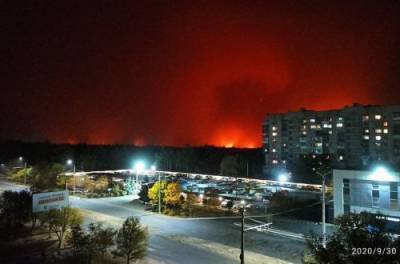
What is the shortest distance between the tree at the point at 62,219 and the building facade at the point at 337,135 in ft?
186

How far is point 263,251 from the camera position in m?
25.8

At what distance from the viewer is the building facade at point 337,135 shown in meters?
80.5

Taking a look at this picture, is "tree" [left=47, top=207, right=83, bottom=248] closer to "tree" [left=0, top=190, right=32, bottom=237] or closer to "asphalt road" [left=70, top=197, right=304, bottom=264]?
"tree" [left=0, top=190, right=32, bottom=237]

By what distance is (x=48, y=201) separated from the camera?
90.9 feet

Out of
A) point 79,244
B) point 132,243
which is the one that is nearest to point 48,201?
point 79,244

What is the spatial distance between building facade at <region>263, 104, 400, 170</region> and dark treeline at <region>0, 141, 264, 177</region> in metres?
8.89

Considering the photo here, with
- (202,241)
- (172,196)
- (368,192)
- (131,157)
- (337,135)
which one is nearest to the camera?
(202,241)

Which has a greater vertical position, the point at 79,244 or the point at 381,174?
the point at 381,174

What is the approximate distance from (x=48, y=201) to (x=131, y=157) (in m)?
107

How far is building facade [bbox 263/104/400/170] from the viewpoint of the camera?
80.5 m

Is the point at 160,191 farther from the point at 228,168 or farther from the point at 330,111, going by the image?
the point at 330,111

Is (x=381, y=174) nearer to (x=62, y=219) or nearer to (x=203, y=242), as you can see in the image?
(x=203, y=242)

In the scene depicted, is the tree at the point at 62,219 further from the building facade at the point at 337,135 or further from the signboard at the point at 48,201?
the building facade at the point at 337,135

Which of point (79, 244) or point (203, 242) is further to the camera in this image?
point (203, 242)
